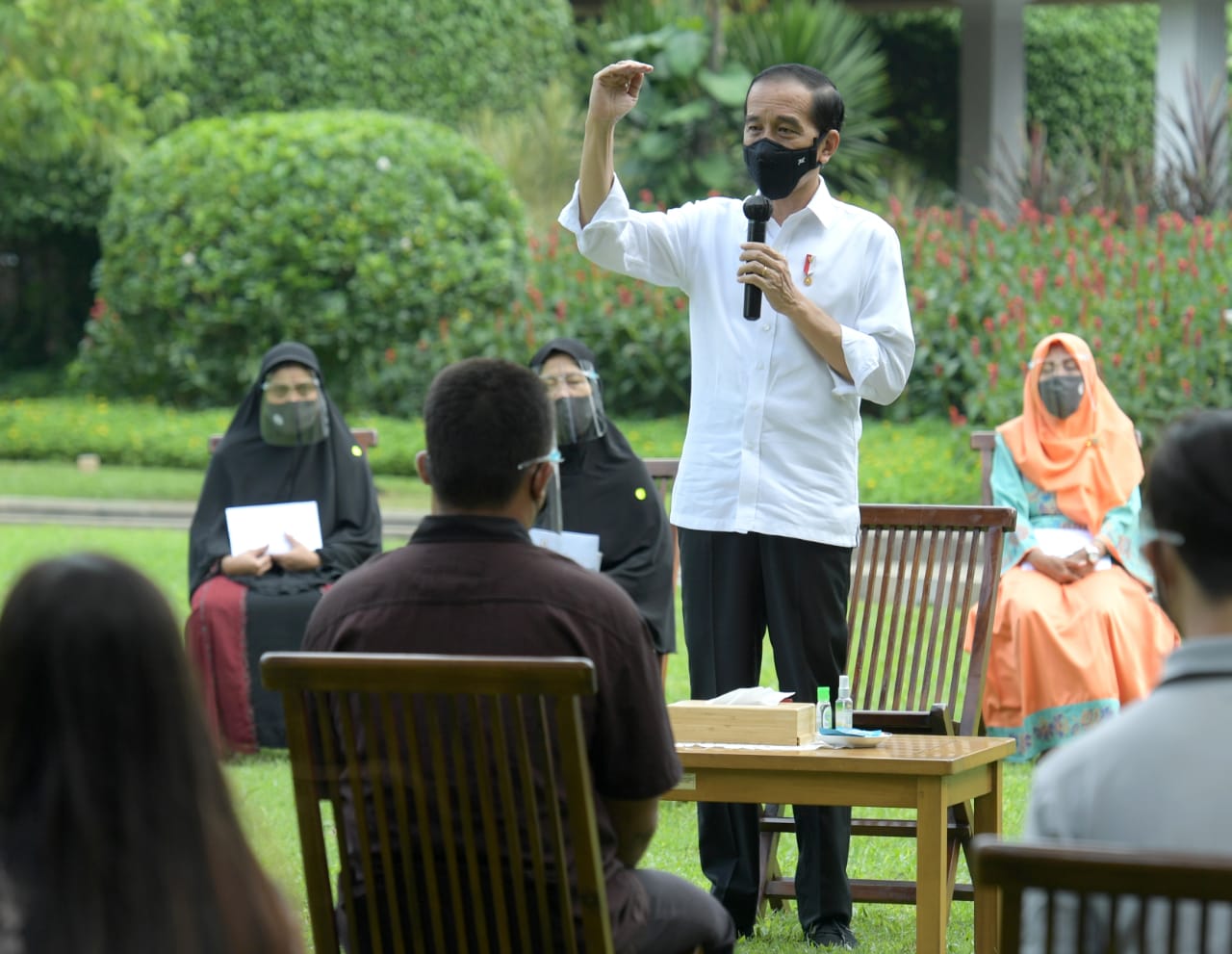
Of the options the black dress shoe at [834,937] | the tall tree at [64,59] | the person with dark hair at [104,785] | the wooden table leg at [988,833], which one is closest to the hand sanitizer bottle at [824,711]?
the wooden table leg at [988,833]

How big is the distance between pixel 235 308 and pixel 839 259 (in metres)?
11.4

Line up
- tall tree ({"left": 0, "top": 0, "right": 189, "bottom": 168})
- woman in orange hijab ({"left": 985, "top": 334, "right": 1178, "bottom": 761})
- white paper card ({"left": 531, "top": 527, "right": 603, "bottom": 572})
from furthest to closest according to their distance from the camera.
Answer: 1. tall tree ({"left": 0, "top": 0, "right": 189, "bottom": 168})
2. woman in orange hijab ({"left": 985, "top": 334, "right": 1178, "bottom": 761})
3. white paper card ({"left": 531, "top": 527, "right": 603, "bottom": 572})

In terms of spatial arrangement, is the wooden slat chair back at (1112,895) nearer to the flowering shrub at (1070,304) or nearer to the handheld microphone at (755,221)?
the handheld microphone at (755,221)

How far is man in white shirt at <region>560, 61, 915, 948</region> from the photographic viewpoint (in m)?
4.35

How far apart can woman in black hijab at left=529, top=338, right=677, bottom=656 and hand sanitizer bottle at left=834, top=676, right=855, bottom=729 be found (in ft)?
6.42

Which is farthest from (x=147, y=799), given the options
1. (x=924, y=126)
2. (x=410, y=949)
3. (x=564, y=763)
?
(x=924, y=126)

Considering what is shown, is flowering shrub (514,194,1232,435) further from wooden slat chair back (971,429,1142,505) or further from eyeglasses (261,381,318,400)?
eyeglasses (261,381,318,400)

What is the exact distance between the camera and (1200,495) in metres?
2.08

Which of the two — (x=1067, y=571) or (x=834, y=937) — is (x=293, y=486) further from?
(x=834, y=937)

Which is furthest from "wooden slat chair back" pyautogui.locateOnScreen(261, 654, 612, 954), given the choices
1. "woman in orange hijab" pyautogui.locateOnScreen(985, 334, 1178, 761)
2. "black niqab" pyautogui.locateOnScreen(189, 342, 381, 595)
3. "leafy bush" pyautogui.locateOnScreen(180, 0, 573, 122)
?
"leafy bush" pyautogui.locateOnScreen(180, 0, 573, 122)

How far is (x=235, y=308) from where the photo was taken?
49.8 ft

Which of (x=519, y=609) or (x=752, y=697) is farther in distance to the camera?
(x=752, y=697)

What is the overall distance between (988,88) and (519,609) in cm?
1873

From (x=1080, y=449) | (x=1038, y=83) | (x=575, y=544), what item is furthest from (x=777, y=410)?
(x=1038, y=83)
